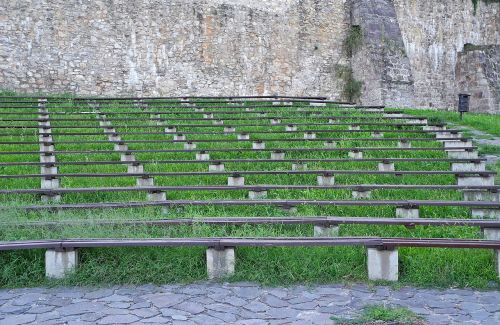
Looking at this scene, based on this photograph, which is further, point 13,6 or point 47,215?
point 13,6

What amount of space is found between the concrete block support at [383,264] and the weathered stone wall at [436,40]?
20692 millimetres

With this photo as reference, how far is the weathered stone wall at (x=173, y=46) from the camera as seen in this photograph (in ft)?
61.7

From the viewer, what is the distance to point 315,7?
2298 cm

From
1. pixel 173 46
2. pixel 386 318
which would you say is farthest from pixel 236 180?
pixel 173 46

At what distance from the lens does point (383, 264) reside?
5.84 meters

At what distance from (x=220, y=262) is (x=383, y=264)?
160cm

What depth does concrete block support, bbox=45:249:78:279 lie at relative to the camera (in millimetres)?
5848

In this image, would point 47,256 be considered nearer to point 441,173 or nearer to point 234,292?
point 234,292

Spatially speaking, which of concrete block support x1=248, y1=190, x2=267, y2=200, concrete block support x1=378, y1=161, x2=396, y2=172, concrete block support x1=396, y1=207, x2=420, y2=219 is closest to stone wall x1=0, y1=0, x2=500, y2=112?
concrete block support x1=378, y1=161, x2=396, y2=172

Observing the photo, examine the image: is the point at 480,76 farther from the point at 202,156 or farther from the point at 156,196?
the point at 156,196

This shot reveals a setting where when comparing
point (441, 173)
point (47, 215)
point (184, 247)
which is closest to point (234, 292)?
point (184, 247)

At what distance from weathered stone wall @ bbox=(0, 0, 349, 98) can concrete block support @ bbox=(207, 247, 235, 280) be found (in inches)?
580

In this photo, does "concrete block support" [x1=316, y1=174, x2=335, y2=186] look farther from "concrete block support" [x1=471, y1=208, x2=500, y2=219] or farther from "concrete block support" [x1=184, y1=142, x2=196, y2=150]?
"concrete block support" [x1=184, y1=142, x2=196, y2=150]

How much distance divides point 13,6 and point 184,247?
15.1m
